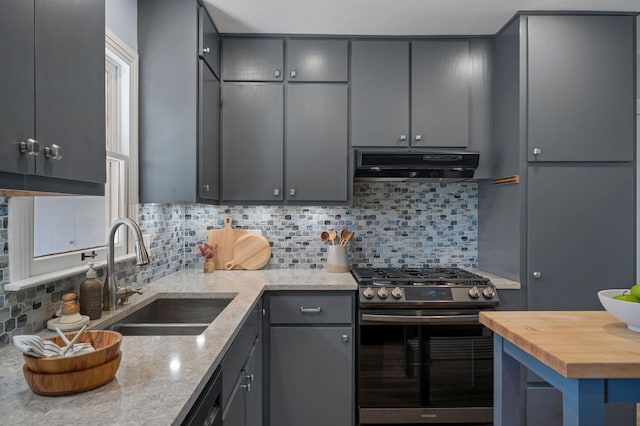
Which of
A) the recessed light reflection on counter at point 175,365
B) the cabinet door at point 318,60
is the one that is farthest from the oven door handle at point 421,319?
the cabinet door at point 318,60

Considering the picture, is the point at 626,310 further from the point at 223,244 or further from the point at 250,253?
the point at 223,244

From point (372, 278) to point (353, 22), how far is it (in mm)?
1564

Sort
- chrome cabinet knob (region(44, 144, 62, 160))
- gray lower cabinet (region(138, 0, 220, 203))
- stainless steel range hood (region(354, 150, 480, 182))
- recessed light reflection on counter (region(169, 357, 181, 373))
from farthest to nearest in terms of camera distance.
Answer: stainless steel range hood (region(354, 150, 480, 182)) < gray lower cabinet (region(138, 0, 220, 203)) < recessed light reflection on counter (region(169, 357, 181, 373)) < chrome cabinet knob (region(44, 144, 62, 160))

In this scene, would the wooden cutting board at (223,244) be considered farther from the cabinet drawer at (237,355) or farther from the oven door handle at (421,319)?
the oven door handle at (421,319)

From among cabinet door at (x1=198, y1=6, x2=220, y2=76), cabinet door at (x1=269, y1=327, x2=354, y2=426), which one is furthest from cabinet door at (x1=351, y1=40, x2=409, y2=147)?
cabinet door at (x1=269, y1=327, x2=354, y2=426)

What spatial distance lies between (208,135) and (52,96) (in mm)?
1429

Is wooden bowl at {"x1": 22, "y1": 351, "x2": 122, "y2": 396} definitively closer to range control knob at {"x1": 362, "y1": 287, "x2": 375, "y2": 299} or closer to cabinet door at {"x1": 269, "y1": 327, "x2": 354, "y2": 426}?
cabinet door at {"x1": 269, "y1": 327, "x2": 354, "y2": 426}

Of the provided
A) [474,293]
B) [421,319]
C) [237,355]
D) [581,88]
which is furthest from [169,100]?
[581,88]

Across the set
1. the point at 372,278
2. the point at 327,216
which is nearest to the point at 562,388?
the point at 372,278

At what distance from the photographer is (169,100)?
2230mm

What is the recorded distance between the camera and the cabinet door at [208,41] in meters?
2.26

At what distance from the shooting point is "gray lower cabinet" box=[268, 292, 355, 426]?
2316 millimetres

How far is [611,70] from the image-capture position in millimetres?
2418

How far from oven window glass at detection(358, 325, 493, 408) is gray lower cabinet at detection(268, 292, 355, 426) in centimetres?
11
